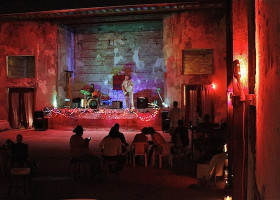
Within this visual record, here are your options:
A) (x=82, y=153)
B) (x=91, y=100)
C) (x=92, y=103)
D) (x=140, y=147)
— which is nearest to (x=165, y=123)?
(x=92, y=103)

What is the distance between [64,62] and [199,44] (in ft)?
26.9

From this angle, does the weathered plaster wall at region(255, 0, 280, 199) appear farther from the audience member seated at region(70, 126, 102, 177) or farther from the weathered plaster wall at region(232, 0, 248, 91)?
the audience member seated at region(70, 126, 102, 177)

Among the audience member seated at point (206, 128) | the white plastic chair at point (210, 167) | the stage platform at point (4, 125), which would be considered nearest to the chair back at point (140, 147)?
the audience member seated at point (206, 128)

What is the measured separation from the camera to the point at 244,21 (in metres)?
6.76

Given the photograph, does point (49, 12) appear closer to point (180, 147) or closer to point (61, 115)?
point (61, 115)

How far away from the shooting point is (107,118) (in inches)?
716

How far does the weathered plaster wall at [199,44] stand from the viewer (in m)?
17.8

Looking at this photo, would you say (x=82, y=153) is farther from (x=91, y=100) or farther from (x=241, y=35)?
(x=91, y=100)

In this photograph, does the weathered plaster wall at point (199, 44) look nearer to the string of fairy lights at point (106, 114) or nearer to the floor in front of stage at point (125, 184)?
the string of fairy lights at point (106, 114)

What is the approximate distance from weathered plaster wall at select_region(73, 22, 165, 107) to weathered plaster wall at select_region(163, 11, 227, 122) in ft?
10.8

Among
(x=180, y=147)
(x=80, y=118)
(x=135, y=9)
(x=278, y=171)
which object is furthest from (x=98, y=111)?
(x=278, y=171)

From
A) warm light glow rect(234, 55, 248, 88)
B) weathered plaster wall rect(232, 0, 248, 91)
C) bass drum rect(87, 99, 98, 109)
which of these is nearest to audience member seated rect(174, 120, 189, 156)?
weathered plaster wall rect(232, 0, 248, 91)

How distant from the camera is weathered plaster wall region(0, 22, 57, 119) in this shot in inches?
774

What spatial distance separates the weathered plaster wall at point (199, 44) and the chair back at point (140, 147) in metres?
8.92
